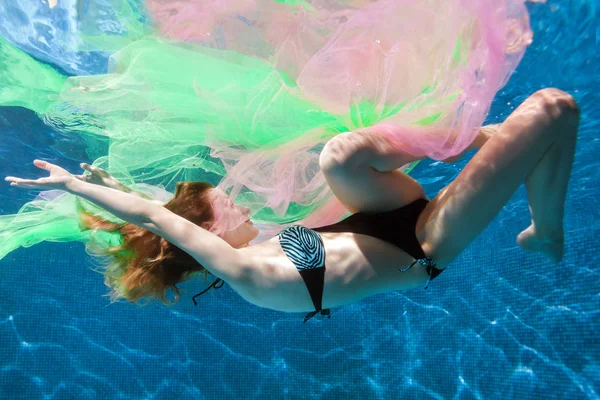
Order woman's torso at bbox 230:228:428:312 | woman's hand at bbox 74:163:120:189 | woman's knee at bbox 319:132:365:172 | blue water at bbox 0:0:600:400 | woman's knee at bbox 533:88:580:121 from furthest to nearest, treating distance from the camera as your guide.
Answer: blue water at bbox 0:0:600:400 < woman's hand at bbox 74:163:120:189 < woman's torso at bbox 230:228:428:312 < woman's knee at bbox 319:132:365:172 < woman's knee at bbox 533:88:580:121

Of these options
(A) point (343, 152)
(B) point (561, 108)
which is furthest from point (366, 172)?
(B) point (561, 108)

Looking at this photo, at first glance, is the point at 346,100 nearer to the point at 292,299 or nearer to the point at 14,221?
→ the point at 292,299

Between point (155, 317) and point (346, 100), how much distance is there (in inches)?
424

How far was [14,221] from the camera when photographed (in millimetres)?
5961

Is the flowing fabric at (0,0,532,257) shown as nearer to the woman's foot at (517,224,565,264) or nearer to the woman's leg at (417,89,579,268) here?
the woman's leg at (417,89,579,268)

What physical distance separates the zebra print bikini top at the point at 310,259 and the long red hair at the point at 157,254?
947 millimetres

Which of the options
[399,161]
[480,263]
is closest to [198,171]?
[399,161]

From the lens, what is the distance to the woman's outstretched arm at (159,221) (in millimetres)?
2953

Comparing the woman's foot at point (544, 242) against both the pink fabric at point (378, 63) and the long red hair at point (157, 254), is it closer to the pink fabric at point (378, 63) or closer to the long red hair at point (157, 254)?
the pink fabric at point (378, 63)

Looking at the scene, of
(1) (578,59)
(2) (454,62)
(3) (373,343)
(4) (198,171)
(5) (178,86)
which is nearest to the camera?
(2) (454,62)

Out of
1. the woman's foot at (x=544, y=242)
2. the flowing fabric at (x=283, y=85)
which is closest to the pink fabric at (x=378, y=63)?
the flowing fabric at (x=283, y=85)

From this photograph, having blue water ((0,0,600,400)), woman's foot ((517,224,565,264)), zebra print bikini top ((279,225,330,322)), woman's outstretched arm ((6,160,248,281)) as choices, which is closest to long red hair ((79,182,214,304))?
woman's outstretched arm ((6,160,248,281))

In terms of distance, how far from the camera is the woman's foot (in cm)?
302

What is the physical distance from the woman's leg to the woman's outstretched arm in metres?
1.44
